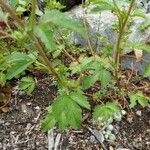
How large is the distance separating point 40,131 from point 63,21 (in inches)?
40.2

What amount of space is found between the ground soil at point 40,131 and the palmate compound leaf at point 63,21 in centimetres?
97

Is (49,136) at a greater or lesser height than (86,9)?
lesser

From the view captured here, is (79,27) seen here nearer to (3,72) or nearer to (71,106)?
(71,106)

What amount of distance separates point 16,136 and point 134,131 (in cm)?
76

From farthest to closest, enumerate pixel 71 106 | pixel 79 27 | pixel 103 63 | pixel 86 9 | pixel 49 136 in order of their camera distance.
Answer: pixel 86 9 < pixel 49 136 < pixel 103 63 < pixel 71 106 < pixel 79 27

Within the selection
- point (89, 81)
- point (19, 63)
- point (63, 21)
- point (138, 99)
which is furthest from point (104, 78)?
point (63, 21)

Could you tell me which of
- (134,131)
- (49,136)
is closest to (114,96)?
(134,131)

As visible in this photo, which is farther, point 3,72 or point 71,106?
point 3,72

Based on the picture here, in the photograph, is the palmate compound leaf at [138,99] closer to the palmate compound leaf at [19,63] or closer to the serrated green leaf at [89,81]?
the serrated green leaf at [89,81]

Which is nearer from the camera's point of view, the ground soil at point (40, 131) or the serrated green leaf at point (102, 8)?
the serrated green leaf at point (102, 8)

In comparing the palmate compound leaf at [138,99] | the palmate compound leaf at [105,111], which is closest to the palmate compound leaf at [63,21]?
the palmate compound leaf at [105,111]

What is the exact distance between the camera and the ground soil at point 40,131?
98.3 inches

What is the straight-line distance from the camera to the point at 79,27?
1740 mm

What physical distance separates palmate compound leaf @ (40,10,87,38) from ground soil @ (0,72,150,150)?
97cm
